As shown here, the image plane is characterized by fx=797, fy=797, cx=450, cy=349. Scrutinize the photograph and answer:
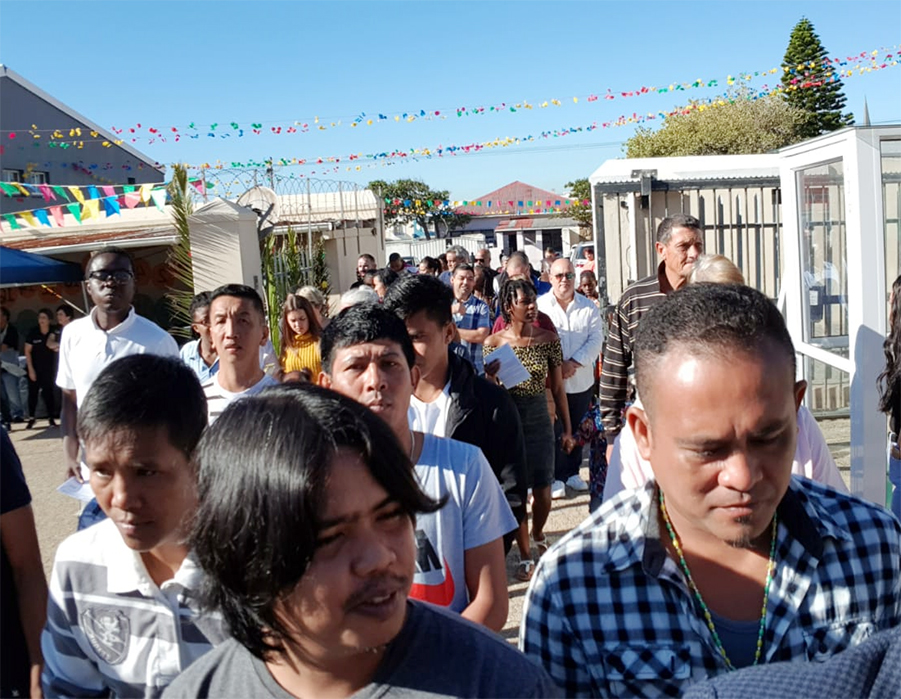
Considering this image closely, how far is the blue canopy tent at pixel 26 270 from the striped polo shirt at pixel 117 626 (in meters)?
9.28

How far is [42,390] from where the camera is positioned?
11.2 metres

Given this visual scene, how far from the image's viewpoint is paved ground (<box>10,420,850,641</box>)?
4.86 meters

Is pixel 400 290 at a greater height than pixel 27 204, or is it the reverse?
pixel 27 204

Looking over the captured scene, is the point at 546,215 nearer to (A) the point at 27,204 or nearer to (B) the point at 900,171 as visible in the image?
(A) the point at 27,204

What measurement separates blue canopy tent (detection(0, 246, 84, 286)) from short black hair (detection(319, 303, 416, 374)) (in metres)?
8.73

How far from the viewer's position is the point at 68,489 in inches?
97.0

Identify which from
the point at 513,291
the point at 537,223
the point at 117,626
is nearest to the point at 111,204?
the point at 513,291

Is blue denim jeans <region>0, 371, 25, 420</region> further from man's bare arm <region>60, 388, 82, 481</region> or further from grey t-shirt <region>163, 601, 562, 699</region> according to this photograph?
grey t-shirt <region>163, 601, 562, 699</region>

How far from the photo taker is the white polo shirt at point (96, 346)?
462 centimetres

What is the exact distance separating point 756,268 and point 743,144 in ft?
63.7

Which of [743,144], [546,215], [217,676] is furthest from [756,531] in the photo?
[546,215]

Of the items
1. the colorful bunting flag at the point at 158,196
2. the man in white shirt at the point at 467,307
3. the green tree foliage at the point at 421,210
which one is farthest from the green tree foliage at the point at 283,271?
the green tree foliage at the point at 421,210

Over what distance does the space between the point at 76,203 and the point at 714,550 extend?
Result: 597 inches

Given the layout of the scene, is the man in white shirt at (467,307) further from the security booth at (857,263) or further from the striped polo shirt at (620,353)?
the security booth at (857,263)
